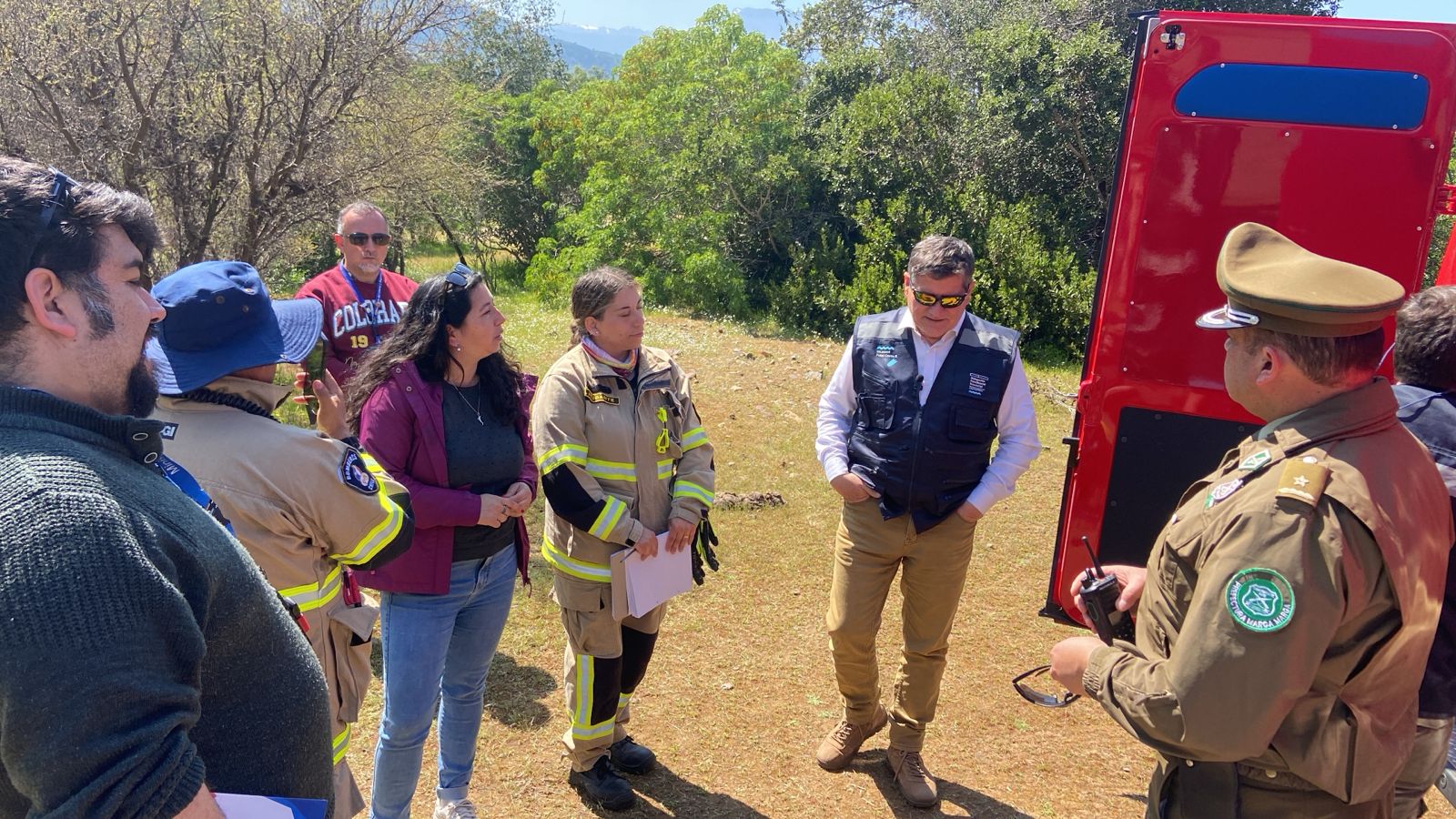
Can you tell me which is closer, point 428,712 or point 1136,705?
point 1136,705

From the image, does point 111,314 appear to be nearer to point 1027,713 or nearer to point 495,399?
point 495,399

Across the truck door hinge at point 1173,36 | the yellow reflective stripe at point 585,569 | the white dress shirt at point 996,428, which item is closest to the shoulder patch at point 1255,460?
the white dress shirt at point 996,428

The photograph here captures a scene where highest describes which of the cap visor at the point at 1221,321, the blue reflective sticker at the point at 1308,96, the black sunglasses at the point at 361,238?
the blue reflective sticker at the point at 1308,96

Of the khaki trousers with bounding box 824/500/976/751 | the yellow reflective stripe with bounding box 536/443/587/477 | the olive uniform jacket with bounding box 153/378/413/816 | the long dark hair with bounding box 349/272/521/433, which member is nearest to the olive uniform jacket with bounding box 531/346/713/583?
the yellow reflective stripe with bounding box 536/443/587/477

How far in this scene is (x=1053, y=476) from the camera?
773cm

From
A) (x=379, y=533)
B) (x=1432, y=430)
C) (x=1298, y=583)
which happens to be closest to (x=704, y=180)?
(x=1432, y=430)

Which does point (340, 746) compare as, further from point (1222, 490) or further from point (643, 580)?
point (1222, 490)

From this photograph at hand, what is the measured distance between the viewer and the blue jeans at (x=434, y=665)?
2.87m

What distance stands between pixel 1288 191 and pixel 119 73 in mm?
8105

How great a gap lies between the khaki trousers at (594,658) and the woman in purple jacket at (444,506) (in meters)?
0.28

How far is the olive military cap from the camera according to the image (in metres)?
1.74

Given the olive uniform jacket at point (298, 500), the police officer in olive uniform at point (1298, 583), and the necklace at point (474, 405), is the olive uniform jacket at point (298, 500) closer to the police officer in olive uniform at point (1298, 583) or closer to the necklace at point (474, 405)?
the necklace at point (474, 405)

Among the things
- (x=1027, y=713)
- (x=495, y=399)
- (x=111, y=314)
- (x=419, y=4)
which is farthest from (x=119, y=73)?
(x=1027, y=713)

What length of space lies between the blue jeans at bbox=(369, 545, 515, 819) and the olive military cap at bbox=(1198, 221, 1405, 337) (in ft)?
7.69
